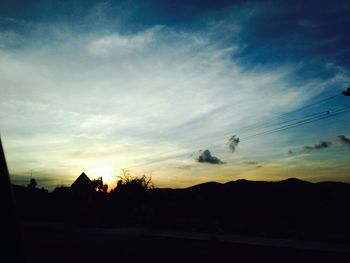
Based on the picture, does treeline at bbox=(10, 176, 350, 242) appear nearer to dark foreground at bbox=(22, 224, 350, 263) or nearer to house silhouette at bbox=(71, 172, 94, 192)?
house silhouette at bbox=(71, 172, 94, 192)

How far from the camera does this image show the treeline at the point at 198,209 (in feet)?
90.7

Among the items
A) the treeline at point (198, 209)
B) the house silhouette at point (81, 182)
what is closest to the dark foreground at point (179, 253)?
the treeline at point (198, 209)

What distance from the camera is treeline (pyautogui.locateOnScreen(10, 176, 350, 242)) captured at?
1088 inches

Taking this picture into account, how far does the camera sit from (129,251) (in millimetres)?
13812

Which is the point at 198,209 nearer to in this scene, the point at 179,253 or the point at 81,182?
the point at 81,182

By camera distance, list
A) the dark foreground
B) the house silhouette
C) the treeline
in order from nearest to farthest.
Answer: the dark foreground < the treeline < the house silhouette

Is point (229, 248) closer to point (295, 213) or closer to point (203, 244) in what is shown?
point (203, 244)

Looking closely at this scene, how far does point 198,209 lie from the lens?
34.9m

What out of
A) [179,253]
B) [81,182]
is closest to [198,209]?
[81,182]

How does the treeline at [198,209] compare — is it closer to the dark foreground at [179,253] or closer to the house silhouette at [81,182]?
the house silhouette at [81,182]

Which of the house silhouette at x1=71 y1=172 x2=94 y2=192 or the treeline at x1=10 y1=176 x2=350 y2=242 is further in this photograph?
the house silhouette at x1=71 y1=172 x2=94 y2=192

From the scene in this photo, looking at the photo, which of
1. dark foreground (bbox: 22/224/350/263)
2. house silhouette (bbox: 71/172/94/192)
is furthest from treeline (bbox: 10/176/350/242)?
dark foreground (bbox: 22/224/350/263)

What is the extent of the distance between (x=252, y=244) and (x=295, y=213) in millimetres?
20548

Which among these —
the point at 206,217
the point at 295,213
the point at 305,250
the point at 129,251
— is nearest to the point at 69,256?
the point at 129,251
